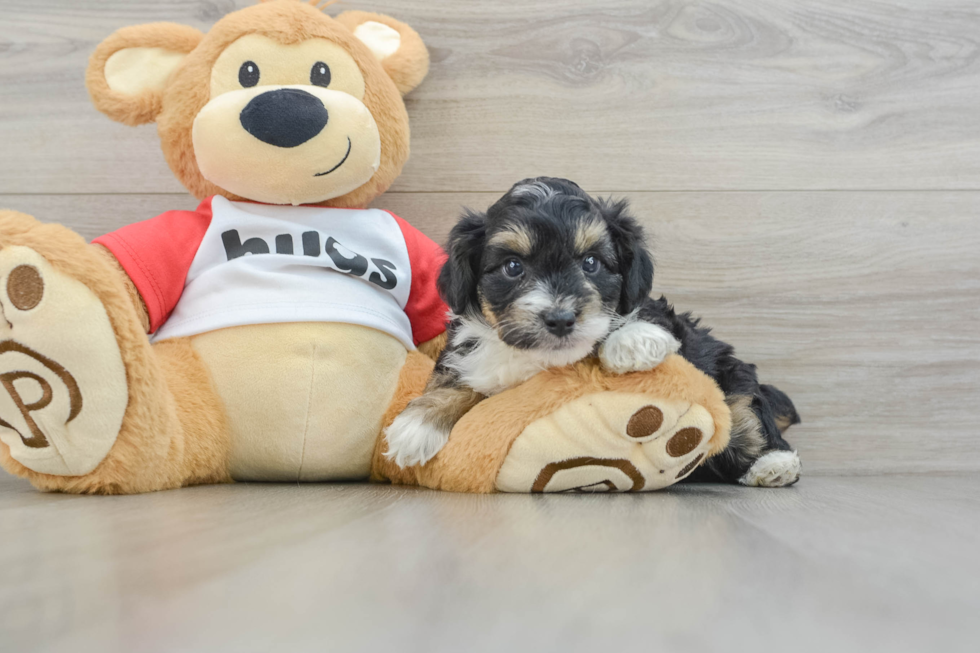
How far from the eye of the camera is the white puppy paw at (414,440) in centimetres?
127

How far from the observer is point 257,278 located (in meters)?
1.43

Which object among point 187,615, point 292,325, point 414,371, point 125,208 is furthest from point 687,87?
point 187,615

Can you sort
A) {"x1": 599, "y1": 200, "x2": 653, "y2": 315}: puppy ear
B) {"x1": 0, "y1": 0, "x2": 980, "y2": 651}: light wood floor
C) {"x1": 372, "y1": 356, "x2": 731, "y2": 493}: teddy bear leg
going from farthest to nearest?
{"x1": 0, "y1": 0, "x2": 980, "y2": 651}: light wood floor → {"x1": 599, "y1": 200, "x2": 653, "y2": 315}: puppy ear → {"x1": 372, "y1": 356, "x2": 731, "y2": 493}: teddy bear leg

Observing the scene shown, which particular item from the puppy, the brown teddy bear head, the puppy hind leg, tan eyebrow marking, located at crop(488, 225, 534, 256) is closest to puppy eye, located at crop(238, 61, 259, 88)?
the brown teddy bear head

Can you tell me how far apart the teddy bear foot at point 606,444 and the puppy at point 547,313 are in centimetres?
9

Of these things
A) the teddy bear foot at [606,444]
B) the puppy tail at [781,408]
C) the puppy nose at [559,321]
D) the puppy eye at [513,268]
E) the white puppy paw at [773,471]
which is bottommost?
the white puppy paw at [773,471]

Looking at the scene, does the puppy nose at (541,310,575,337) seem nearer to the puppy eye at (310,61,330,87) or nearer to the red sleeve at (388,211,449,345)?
the red sleeve at (388,211,449,345)

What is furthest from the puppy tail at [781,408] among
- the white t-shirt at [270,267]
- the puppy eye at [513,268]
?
the white t-shirt at [270,267]

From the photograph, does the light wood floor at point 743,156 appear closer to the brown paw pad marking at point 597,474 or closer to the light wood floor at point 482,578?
the brown paw pad marking at point 597,474

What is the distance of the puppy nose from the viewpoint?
3.73 feet

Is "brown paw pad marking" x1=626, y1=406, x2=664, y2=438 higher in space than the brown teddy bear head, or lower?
lower

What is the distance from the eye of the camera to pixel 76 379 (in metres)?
1.15

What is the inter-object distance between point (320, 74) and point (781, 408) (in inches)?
52.6

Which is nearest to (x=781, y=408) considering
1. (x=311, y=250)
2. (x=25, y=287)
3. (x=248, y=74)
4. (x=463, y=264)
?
(x=463, y=264)
